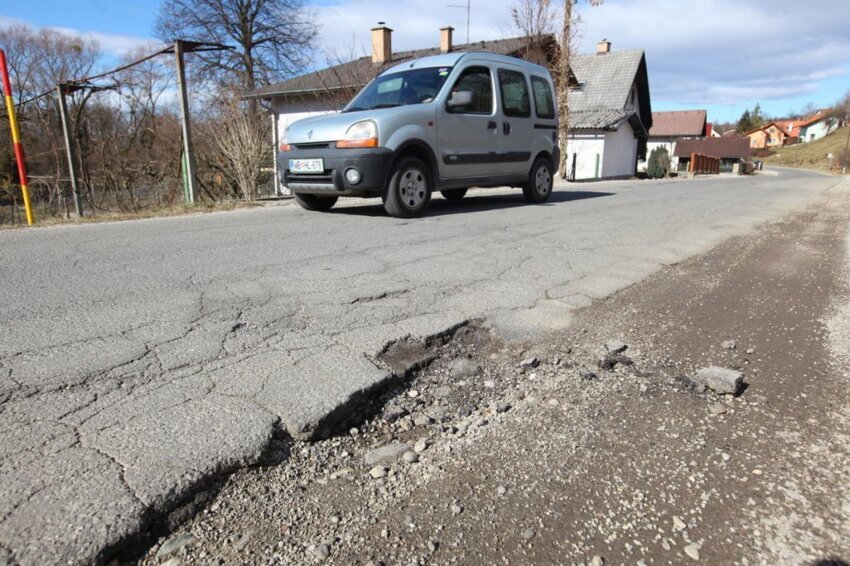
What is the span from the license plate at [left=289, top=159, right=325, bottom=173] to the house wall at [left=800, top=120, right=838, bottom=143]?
12964 cm

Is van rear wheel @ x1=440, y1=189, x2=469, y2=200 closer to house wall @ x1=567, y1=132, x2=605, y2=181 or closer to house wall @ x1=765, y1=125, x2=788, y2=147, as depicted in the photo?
house wall @ x1=567, y1=132, x2=605, y2=181

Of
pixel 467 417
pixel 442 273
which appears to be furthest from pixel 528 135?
pixel 467 417

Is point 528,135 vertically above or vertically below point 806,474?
above

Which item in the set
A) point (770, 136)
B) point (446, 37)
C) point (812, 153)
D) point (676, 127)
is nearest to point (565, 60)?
point (446, 37)

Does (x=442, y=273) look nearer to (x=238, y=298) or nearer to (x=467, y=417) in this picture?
(x=238, y=298)

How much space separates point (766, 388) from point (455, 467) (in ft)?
5.37

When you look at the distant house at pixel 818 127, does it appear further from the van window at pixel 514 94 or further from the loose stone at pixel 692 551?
the loose stone at pixel 692 551

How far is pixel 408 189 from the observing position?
6785mm

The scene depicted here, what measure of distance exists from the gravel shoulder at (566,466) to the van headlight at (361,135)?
3.77 m

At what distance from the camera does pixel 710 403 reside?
2.34 m

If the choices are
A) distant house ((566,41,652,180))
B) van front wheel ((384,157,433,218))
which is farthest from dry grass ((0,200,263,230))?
distant house ((566,41,652,180))

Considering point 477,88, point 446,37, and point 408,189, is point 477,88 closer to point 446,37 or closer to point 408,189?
point 408,189

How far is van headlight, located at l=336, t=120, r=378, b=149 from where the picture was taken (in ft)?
20.5

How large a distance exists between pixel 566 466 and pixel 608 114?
3001 cm
